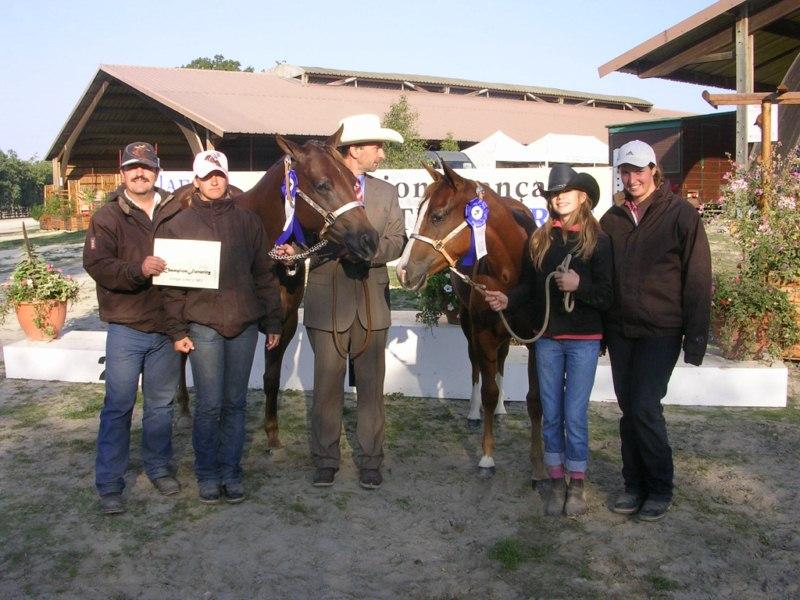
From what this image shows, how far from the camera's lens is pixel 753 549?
3668mm

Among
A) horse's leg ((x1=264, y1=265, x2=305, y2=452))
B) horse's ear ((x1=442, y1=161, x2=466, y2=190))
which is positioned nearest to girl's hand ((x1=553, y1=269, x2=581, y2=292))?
horse's ear ((x1=442, y1=161, x2=466, y2=190))

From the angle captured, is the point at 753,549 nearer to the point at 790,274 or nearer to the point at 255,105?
the point at 790,274

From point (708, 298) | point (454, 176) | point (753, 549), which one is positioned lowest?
point (753, 549)

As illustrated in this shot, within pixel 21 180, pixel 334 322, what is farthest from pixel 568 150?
pixel 21 180

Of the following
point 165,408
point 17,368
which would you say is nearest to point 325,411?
point 165,408

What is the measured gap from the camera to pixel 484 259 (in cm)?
458

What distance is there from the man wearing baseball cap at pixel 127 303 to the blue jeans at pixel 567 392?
7.00 feet

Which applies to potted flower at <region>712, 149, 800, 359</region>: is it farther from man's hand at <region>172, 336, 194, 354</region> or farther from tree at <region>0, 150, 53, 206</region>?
tree at <region>0, 150, 53, 206</region>

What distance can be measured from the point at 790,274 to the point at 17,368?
739 cm

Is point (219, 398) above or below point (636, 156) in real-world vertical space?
below

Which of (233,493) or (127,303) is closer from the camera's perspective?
(127,303)

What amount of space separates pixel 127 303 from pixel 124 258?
0.25 m

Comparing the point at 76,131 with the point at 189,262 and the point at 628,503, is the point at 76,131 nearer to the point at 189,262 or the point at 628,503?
the point at 189,262

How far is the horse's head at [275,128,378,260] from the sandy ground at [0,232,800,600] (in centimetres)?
153
